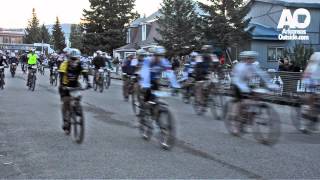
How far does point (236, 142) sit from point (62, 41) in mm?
109696

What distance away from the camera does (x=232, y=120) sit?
36.7 ft

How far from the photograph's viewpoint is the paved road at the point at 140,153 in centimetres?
766

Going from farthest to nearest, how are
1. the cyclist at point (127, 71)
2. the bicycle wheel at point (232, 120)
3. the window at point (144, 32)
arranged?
the window at point (144, 32), the cyclist at point (127, 71), the bicycle wheel at point (232, 120)

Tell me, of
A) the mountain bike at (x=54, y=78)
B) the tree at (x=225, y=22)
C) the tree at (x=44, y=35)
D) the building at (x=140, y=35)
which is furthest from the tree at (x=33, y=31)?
the mountain bike at (x=54, y=78)

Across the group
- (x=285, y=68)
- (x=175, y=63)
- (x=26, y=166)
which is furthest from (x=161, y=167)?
(x=175, y=63)

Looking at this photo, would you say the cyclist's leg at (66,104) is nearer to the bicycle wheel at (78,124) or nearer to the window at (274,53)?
the bicycle wheel at (78,124)

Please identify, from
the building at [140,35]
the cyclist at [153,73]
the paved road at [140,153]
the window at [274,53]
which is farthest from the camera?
the building at [140,35]

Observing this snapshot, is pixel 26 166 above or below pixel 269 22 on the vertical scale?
below

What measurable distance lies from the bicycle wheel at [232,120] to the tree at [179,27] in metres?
36.1

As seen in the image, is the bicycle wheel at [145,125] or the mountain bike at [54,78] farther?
the mountain bike at [54,78]

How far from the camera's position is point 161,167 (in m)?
7.98

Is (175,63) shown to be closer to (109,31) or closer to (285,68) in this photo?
(285,68)

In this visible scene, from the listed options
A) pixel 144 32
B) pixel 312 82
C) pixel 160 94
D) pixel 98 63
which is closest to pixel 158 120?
pixel 160 94

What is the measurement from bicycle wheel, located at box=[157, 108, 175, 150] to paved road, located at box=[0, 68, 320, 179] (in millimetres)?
189
